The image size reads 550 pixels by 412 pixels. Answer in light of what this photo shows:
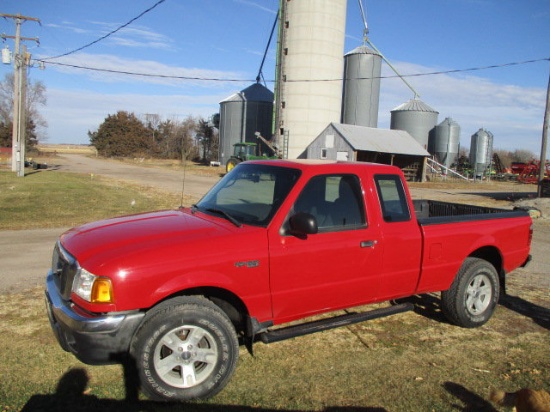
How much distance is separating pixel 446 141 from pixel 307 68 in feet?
65.0

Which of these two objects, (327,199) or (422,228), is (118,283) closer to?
(327,199)

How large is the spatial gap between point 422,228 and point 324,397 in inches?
81.2

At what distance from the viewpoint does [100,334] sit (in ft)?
10.7

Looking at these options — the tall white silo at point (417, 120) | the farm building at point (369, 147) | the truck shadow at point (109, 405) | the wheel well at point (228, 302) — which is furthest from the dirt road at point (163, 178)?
the tall white silo at point (417, 120)

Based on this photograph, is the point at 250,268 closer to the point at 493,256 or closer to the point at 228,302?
the point at 228,302

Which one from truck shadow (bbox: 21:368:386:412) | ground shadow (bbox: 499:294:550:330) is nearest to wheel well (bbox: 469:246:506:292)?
ground shadow (bbox: 499:294:550:330)

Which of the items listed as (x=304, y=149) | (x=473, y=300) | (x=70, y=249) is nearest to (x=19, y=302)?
(x=70, y=249)

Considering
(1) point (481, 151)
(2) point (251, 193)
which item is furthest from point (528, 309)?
(1) point (481, 151)

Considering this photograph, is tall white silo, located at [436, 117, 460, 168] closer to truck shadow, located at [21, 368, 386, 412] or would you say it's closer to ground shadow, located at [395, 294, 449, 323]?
ground shadow, located at [395, 294, 449, 323]

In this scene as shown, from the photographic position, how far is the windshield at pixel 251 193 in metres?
4.12

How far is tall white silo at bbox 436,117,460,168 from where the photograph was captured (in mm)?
50681

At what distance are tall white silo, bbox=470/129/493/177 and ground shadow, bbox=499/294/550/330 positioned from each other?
46875 mm

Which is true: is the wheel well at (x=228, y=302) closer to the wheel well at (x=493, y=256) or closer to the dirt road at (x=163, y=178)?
the wheel well at (x=493, y=256)

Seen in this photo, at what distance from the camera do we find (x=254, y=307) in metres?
3.84
